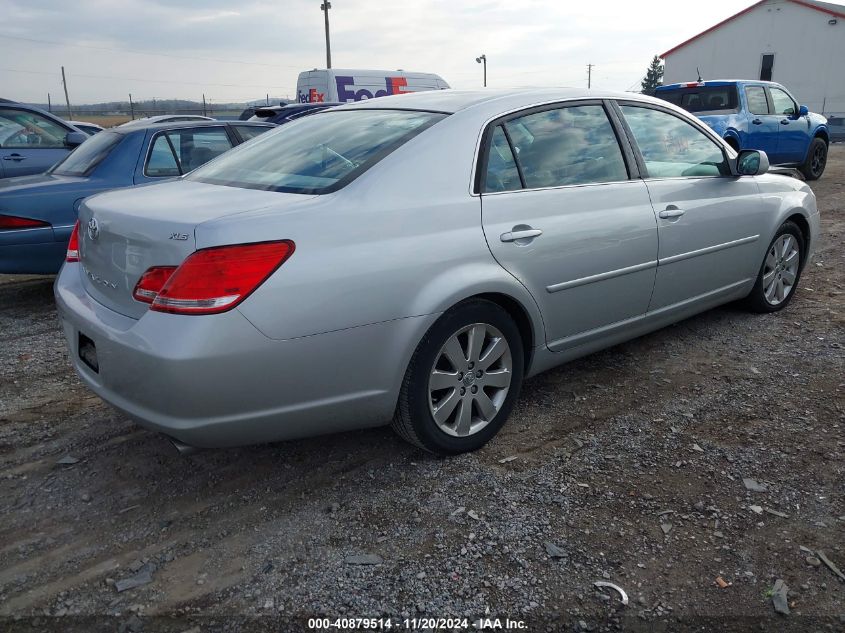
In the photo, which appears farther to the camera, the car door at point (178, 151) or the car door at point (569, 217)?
the car door at point (178, 151)

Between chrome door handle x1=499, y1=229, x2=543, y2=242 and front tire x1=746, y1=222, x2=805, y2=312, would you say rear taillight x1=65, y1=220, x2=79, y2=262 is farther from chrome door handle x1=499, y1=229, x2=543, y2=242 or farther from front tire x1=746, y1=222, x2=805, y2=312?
front tire x1=746, y1=222, x2=805, y2=312

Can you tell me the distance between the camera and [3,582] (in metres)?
2.34

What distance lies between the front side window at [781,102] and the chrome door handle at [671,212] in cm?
929

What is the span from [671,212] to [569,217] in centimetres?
84

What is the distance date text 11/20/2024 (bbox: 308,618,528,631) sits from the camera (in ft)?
6.95

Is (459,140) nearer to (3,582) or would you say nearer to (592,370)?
(592,370)

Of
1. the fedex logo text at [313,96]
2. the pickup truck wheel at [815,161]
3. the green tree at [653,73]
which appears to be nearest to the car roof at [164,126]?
the pickup truck wheel at [815,161]

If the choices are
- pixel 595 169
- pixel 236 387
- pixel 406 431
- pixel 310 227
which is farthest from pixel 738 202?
pixel 236 387

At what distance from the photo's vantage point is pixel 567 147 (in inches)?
136

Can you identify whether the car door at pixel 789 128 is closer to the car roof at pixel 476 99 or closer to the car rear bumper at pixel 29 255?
the car roof at pixel 476 99

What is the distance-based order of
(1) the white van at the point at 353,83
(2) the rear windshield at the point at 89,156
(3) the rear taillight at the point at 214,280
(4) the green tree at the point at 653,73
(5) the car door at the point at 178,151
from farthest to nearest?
1. (4) the green tree at the point at 653,73
2. (1) the white van at the point at 353,83
3. (5) the car door at the point at 178,151
4. (2) the rear windshield at the point at 89,156
5. (3) the rear taillight at the point at 214,280

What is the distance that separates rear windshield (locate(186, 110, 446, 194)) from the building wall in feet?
125

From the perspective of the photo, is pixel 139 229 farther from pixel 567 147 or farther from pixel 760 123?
pixel 760 123

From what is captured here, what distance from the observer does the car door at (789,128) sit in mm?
11617
